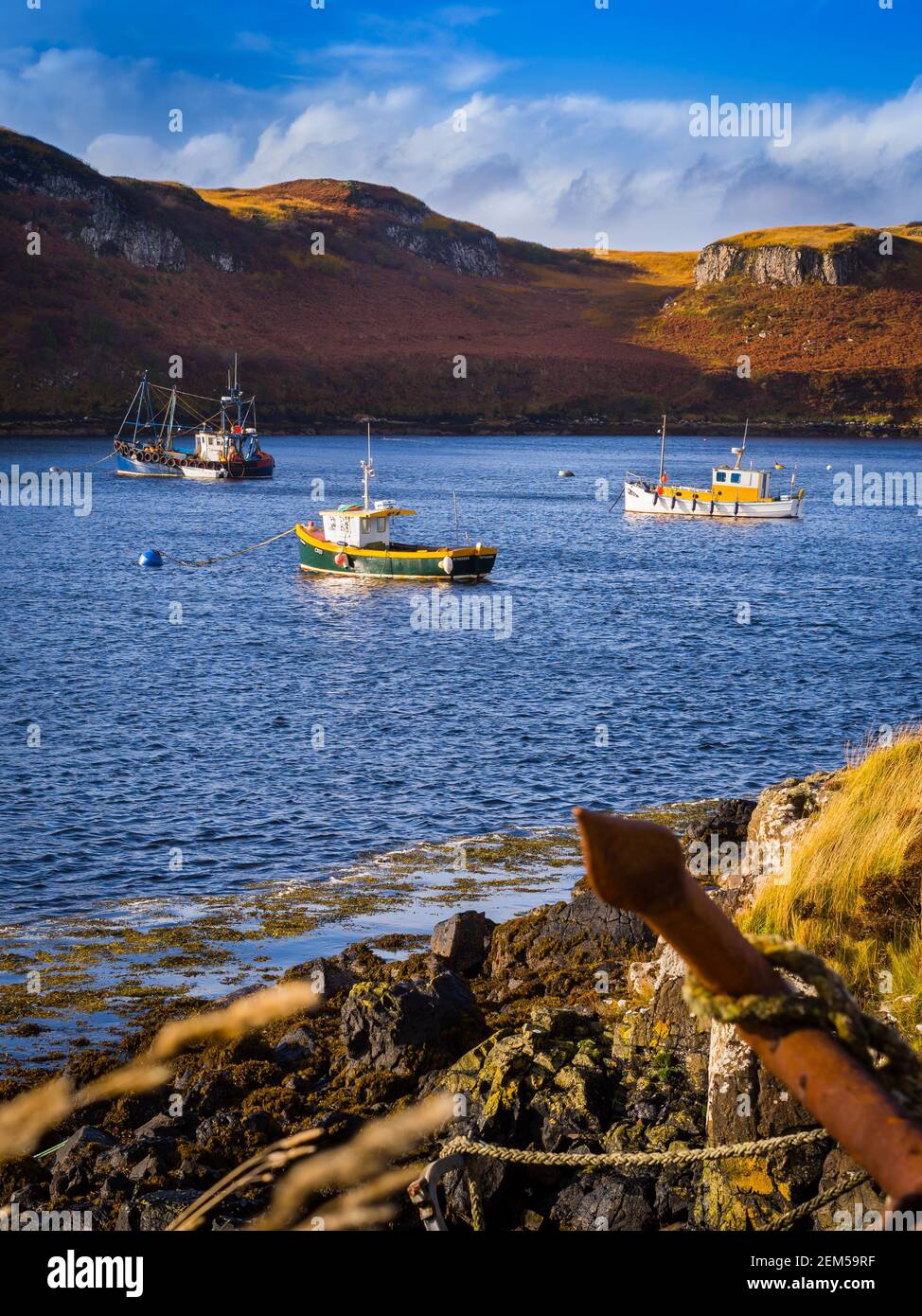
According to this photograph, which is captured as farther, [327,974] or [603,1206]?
[327,974]

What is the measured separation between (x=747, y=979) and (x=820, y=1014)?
0.18m

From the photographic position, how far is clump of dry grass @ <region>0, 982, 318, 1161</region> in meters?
11.1

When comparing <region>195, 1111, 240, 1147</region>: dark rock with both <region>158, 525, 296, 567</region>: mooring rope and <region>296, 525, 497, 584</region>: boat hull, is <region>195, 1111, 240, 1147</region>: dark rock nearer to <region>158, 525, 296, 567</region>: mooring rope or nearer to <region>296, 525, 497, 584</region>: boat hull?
<region>296, 525, 497, 584</region>: boat hull

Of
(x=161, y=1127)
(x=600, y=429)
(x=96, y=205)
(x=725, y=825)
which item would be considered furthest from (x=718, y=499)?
(x=96, y=205)

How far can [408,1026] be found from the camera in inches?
443

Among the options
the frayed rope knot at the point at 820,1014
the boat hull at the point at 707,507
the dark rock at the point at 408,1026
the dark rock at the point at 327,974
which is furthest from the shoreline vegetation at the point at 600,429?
the frayed rope knot at the point at 820,1014

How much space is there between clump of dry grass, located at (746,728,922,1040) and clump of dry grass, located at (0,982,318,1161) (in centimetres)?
532

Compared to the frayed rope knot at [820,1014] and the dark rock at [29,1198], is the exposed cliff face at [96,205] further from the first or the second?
the frayed rope knot at [820,1014]

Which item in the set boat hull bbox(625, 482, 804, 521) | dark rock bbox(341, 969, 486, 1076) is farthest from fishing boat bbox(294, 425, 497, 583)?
dark rock bbox(341, 969, 486, 1076)

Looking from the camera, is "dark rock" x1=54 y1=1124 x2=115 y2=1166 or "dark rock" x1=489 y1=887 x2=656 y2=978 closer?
"dark rock" x1=54 y1=1124 x2=115 y2=1166

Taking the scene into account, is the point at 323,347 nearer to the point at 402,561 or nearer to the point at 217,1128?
the point at 402,561

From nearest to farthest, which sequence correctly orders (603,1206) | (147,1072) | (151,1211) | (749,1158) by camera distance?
(749,1158) < (603,1206) < (151,1211) < (147,1072)
